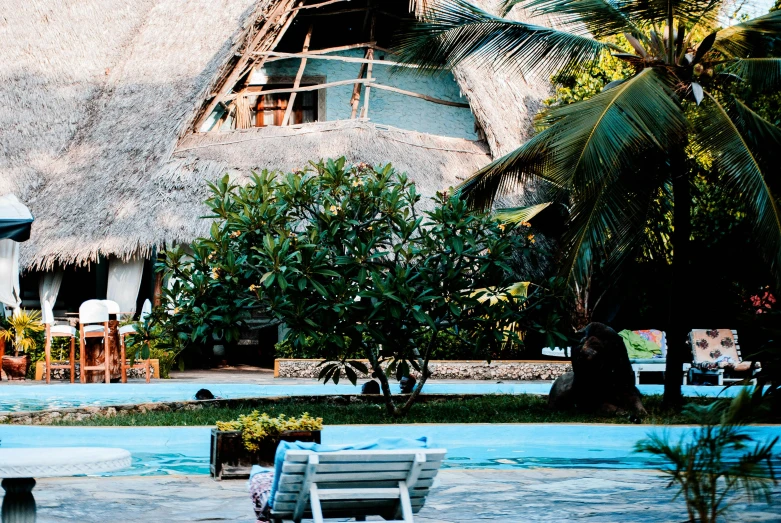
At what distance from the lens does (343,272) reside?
973 cm

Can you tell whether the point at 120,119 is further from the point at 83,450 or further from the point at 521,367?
the point at 83,450

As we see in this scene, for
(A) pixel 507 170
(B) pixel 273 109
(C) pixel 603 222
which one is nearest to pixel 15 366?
(B) pixel 273 109

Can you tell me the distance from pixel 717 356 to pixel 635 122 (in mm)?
6929

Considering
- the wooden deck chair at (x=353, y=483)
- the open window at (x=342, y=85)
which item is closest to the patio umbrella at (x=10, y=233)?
the wooden deck chair at (x=353, y=483)

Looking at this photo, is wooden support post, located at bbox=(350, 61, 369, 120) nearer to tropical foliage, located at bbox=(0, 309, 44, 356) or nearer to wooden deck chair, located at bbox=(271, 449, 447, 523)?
tropical foliage, located at bbox=(0, 309, 44, 356)

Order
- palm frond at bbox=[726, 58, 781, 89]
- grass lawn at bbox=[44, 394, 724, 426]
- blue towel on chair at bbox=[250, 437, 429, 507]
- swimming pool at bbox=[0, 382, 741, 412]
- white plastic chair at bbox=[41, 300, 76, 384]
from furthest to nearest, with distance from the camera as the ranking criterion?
1. white plastic chair at bbox=[41, 300, 76, 384]
2. swimming pool at bbox=[0, 382, 741, 412]
3. palm frond at bbox=[726, 58, 781, 89]
4. grass lawn at bbox=[44, 394, 724, 426]
5. blue towel on chair at bbox=[250, 437, 429, 507]

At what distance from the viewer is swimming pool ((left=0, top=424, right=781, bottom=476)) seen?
26.3ft

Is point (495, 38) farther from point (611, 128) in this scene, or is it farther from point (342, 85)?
point (342, 85)

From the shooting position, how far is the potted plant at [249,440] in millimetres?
7008

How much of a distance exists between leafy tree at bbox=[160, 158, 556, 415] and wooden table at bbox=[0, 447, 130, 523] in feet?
15.5

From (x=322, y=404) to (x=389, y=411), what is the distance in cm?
175

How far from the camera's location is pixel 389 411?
10.2 metres

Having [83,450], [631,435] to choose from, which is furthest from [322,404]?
[83,450]

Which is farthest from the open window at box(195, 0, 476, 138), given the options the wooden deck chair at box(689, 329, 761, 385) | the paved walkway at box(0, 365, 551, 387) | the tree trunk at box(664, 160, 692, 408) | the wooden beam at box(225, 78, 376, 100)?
the tree trunk at box(664, 160, 692, 408)
